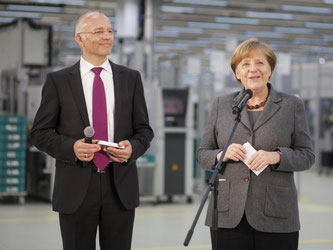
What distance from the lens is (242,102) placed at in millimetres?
2502

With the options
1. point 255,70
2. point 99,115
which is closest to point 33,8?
point 99,115

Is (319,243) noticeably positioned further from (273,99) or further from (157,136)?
(273,99)

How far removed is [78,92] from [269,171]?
89cm

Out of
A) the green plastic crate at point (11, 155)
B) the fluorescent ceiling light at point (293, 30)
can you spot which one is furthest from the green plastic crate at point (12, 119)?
the fluorescent ceiling light at point (293, 30)

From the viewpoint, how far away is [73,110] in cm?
270

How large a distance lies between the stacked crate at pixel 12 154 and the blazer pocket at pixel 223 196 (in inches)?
269

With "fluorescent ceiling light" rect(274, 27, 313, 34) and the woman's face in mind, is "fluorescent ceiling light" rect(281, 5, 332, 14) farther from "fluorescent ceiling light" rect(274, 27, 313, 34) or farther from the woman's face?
the woman's face

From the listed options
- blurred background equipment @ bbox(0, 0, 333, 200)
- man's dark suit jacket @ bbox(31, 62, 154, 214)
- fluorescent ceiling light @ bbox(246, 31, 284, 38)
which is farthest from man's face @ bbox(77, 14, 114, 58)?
fluorescent ceiling light @ bbox(246, 31, 284, 38)

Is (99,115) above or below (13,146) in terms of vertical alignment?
above

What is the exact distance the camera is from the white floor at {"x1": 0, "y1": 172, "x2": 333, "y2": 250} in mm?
6238

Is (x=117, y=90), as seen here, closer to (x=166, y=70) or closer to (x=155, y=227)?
(x=155, y=227)

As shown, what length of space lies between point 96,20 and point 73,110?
0.41 metres

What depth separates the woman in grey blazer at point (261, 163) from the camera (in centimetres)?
258

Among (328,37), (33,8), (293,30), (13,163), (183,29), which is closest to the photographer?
(13,163)
